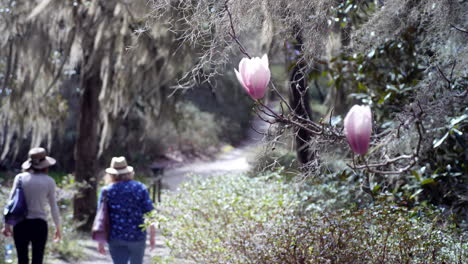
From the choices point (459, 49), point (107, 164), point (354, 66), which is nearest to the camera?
point (459, 49)

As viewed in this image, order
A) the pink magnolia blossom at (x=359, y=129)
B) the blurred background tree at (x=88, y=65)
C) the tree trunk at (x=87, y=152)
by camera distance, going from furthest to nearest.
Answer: the tree trunk at (x=87, y=152)
the blurred background tree at (x=88, y=65)
the pink magnolia blossom at (x=359, y=129)

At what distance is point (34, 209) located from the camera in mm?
5316

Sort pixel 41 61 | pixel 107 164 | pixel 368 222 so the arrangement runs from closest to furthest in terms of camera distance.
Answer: pixel 368 222, pixel 41 61, pixel 107 164

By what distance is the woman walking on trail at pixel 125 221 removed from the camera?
4938mm

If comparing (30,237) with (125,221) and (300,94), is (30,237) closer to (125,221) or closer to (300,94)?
(125,221)

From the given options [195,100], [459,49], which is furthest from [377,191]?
[195,100]

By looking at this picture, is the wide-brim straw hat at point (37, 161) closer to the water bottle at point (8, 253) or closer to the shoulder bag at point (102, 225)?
the shoulder bag at point (102, 225)

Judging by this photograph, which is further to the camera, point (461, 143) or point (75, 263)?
point (75, 263)

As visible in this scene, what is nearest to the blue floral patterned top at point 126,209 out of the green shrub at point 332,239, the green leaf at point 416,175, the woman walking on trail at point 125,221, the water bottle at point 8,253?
the woman walking on trail at point 125,221

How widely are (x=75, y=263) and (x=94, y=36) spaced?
2880 mm

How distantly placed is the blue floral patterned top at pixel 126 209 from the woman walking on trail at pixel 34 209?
70 centimetres

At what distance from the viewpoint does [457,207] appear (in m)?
4.67

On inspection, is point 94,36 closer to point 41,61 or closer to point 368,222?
point 41,61

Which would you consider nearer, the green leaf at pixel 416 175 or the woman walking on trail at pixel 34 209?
the green leaf at pixel 416 175
